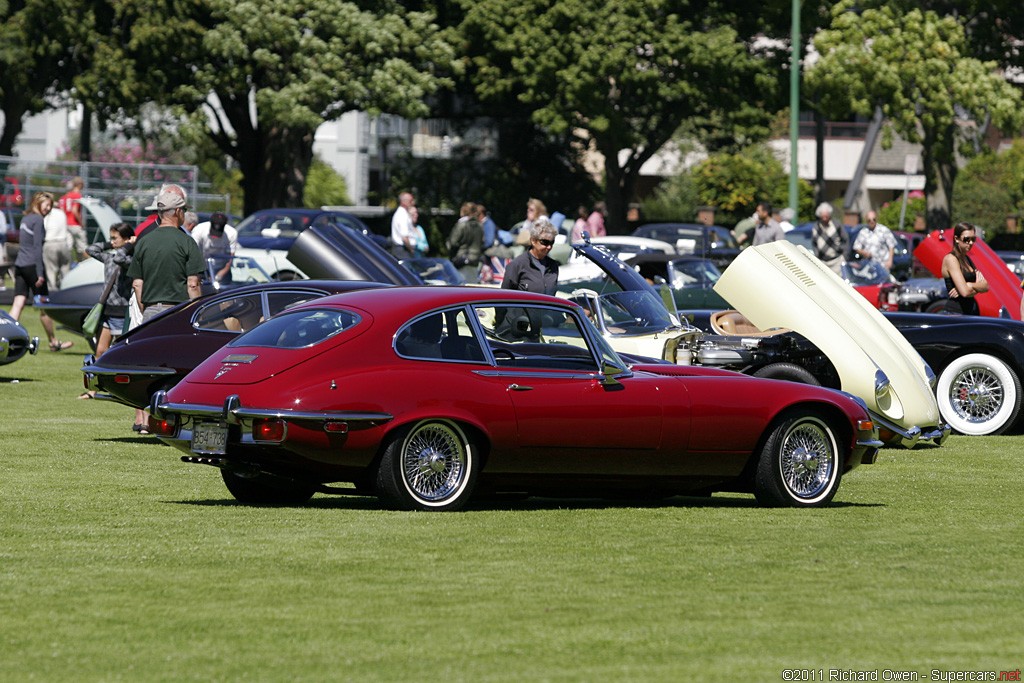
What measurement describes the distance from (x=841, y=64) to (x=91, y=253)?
98.3 ft

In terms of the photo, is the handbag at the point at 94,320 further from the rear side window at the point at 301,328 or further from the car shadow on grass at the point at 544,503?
the rear side window at the point at 301,328

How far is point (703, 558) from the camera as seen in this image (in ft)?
28.1

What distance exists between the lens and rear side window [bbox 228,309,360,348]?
10.0 metres

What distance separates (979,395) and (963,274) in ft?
7.86

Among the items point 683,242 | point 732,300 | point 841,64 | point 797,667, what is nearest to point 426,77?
point 841,64

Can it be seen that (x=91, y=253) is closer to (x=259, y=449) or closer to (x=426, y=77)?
(x=259, y=449)

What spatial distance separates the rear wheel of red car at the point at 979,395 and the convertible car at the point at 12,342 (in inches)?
350

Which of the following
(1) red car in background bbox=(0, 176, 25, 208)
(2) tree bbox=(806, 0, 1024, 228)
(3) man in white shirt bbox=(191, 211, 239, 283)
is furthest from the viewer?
(2) tree bbox=(806, 0, 1024, 228)

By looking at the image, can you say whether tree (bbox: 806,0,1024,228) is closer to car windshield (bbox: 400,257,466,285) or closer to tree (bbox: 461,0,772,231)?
tree (bbox: 461,0,772,231)

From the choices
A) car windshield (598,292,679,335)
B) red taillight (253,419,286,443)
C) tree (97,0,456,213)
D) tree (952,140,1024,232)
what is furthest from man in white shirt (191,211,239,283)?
tree (952,140,1024,232)

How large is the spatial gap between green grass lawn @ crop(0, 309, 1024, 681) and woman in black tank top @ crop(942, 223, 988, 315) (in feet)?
20.2

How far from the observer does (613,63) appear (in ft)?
161

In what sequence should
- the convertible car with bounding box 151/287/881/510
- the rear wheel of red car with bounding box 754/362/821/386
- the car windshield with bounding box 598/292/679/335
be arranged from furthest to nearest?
the car windshield with bounding box 598/292/679/335, the rear wheel of red car with bounding box 754/362/821/386, the convertible car with bounding box 151/287/881/510

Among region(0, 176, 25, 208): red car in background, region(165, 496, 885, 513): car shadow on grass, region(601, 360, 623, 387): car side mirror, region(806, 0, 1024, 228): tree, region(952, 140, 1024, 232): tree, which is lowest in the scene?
region(165, 496, 885, 513): car shadow on grass
